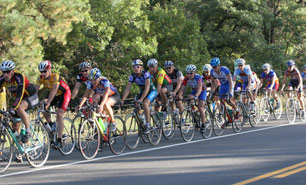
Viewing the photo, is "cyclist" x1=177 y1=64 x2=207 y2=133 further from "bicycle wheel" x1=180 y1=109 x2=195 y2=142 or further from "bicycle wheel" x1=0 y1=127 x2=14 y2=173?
"bicycle wheel" x1=0 y1=127 x2=14 y2=173

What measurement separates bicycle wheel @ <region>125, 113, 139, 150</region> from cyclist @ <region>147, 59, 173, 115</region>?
4.08ft

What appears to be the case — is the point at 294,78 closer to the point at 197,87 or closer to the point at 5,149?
the point at 197,87

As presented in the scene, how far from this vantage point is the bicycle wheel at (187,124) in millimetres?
13726

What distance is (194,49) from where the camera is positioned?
4409cm

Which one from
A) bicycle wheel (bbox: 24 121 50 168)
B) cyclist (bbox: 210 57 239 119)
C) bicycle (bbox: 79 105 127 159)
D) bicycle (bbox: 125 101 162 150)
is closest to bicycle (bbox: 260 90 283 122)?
cyclist (bbox: 210 57 239 119)

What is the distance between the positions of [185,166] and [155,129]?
3.49m

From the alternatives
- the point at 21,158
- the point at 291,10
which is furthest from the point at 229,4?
the point at 21,158

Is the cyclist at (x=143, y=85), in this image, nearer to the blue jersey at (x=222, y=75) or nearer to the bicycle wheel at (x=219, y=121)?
Answer: the bicycle wheel at (x=219, y=121)

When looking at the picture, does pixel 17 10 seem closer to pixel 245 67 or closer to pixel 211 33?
pixel 245 67

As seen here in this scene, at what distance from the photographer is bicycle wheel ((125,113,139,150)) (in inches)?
487

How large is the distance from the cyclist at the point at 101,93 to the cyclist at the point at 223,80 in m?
3.95

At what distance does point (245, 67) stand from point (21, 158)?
30.8 feet

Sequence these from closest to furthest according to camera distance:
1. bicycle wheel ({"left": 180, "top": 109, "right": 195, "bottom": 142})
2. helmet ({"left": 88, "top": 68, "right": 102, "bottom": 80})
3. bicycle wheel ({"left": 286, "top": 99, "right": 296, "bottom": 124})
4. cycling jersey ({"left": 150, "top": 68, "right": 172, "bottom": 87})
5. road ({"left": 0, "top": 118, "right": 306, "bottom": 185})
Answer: road ({"left": 0, "top": 118, "right": 306, "bottom": 185})
helmet ({"left": 88, "top": 68, "right": 102, "bottom": 80})
bicycle wheel ({"left": 180, "top": 109, "right": 195, "bottom": 142})
cycling jersey ({"left": 150, "top": 68, "right": 172, "bottom": 87})
bicycle wheel ({"left": 286, "top": 99, "right": 296, "bottom": 124})

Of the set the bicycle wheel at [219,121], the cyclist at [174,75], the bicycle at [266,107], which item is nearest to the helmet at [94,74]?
the cyclist at [174,75]
